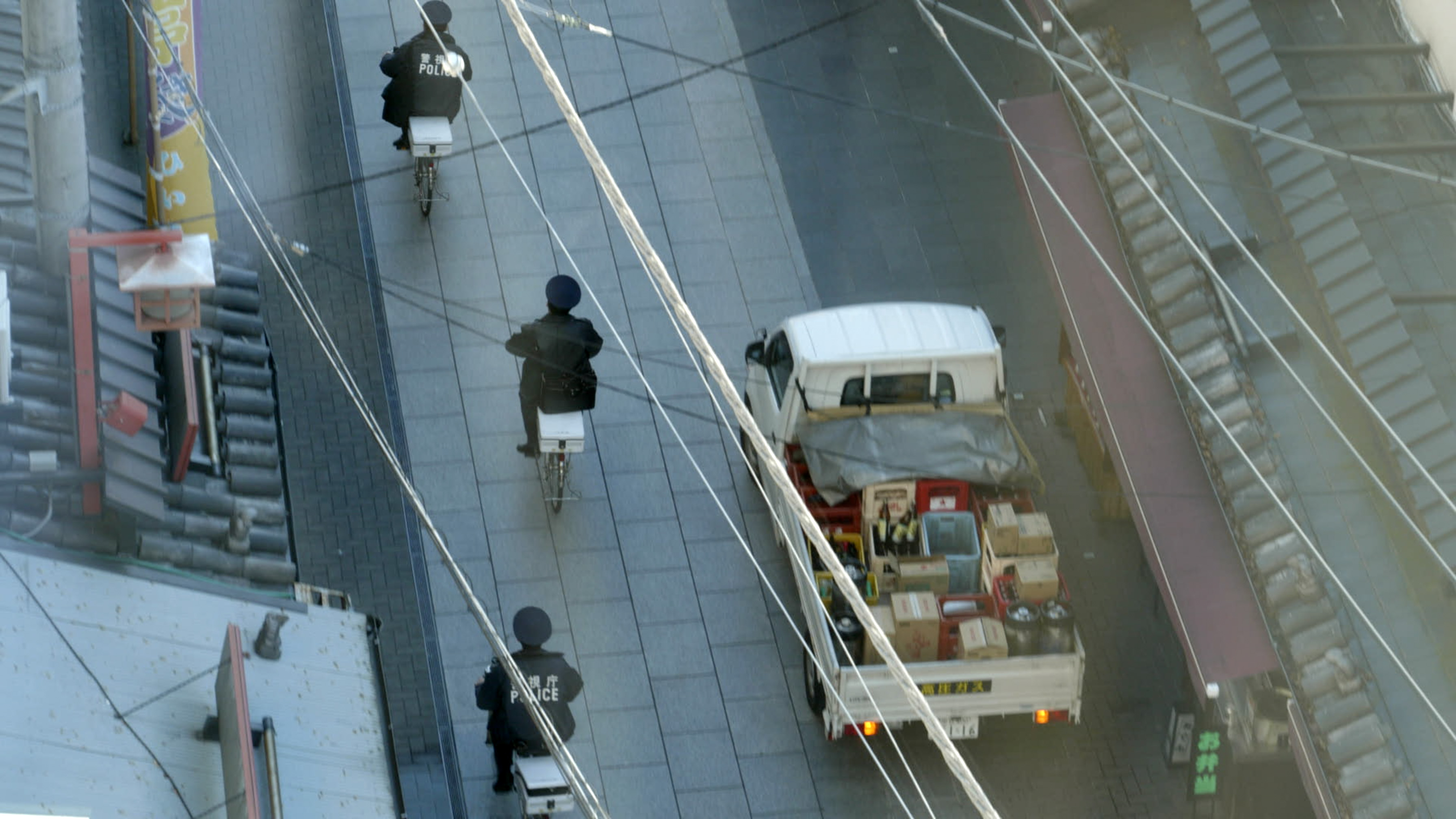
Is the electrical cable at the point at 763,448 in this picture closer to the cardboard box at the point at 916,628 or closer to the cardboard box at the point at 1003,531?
the cardboard box at the point at 916,628

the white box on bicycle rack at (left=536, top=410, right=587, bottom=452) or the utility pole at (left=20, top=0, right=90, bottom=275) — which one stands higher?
the utility pole at (left=20, top=0, right=90, bottom=275)

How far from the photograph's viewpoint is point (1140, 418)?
18250mm

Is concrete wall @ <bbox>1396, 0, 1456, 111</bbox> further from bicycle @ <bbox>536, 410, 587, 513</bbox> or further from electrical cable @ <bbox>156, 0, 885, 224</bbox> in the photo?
bicycle @ <bbox>536, 410, 587, 513</bbox>

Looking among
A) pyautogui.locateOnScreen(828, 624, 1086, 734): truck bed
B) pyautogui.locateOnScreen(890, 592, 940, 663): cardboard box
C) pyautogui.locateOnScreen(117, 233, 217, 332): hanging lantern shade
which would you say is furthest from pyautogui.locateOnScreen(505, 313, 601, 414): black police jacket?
pyautogui.locateOnScreen(117, 233, 217, 332): hanging lantern shade

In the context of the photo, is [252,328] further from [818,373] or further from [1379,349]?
[1379,349]

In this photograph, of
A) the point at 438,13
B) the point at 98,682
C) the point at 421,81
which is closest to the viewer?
the point at 98,682

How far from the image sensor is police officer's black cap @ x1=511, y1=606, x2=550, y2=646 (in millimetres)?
17000

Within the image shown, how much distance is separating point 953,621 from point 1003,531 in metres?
1.04

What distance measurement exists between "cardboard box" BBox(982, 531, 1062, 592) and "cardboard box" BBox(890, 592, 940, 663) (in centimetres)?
90

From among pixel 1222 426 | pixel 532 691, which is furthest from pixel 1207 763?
pixel 532 691

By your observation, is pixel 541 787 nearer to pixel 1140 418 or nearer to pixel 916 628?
pixel 916 628

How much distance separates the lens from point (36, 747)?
12.9 metres

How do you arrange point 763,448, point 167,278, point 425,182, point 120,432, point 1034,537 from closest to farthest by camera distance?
point 763,448
point 167,278
point 120,432
point 1034,537
point 425,182

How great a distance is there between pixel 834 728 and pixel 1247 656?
3569 millimetres
